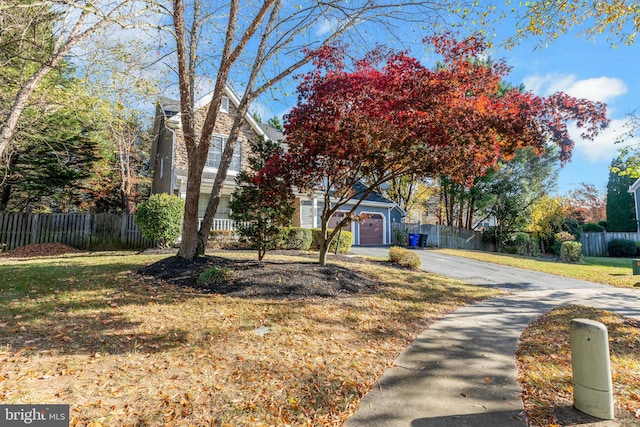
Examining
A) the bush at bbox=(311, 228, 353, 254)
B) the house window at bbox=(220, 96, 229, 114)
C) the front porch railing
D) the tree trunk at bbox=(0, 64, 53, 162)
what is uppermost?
the house window at bbox=(220, 96, 229, 114)

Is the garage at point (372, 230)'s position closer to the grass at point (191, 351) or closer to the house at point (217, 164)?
the house at point (217, 164)

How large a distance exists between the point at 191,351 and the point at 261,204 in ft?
15.7

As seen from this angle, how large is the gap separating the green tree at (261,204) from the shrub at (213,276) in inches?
75.3

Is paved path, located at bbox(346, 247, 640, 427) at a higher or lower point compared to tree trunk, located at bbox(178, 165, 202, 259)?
lower

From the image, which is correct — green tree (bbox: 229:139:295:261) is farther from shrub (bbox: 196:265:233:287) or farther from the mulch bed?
shrub (bbox: 196:265:233:287)

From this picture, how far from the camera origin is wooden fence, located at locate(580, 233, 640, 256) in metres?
21.6

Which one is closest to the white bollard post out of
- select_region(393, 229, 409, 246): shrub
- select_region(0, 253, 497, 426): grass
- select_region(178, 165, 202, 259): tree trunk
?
select_region(0, 253, 497, 426): grass

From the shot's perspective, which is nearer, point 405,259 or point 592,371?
point 592,371

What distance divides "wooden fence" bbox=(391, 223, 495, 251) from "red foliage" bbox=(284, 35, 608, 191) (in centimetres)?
1606

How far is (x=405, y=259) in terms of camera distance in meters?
11.3

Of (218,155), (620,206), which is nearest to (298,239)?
(218,155)

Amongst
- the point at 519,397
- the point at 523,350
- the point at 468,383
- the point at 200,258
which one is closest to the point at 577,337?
the point at 519,397

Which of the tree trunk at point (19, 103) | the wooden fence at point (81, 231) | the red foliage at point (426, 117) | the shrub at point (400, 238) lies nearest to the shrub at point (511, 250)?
the shrub at point (400, 238)

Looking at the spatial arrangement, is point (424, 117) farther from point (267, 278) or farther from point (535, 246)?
point (535, 246)
